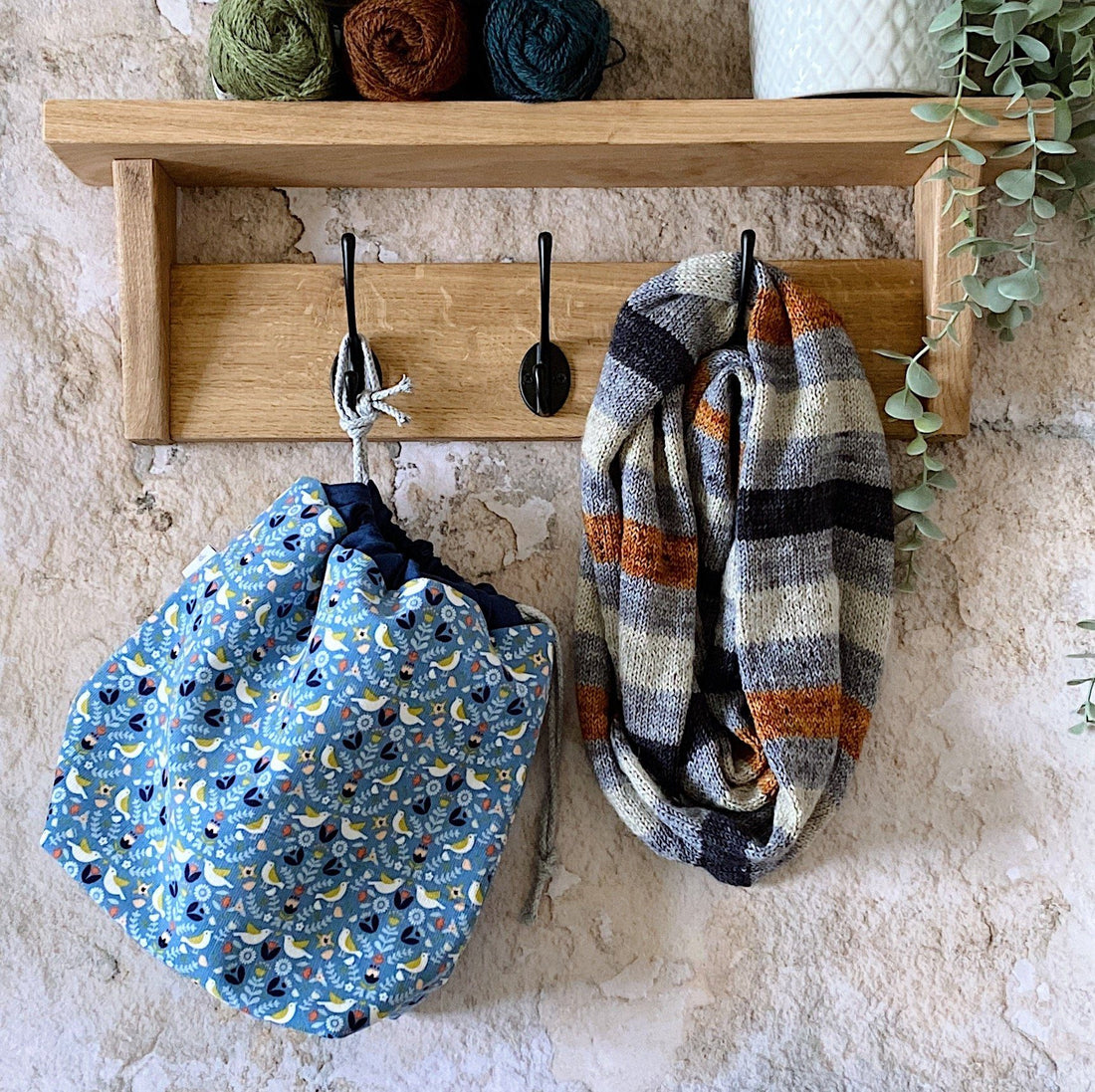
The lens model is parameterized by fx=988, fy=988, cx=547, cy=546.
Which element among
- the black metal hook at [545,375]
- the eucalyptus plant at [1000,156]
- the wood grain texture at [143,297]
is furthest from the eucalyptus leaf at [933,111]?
the wood grain texture at [143,297]

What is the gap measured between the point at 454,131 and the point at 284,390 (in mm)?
209

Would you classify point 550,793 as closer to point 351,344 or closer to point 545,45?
point 351,344

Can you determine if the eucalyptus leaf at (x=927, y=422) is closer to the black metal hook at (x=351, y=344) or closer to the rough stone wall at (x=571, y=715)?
the rough stone wall at (x=571, y=715)

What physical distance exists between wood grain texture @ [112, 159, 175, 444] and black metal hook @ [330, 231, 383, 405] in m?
0.12

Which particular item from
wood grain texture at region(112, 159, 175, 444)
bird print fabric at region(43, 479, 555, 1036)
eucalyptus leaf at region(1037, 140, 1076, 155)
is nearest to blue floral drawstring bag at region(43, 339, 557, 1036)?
bird print fabric at region(43, 479, 555, 1036)

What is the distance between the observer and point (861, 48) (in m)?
0.62

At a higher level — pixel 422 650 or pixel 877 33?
pixel 877 33

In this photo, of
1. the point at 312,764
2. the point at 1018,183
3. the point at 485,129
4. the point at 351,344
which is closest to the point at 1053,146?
the point at 1018,183

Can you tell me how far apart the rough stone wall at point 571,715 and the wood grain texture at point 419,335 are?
0.04m

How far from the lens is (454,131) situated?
64 centimetres

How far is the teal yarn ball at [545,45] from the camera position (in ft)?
2.01

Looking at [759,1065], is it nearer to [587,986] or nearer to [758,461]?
[587,986]

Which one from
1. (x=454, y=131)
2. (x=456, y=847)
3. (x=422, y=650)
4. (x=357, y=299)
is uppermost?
(x=454, y=131)

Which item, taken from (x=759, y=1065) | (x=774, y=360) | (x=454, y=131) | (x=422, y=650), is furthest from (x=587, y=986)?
(x=454, y=131)
